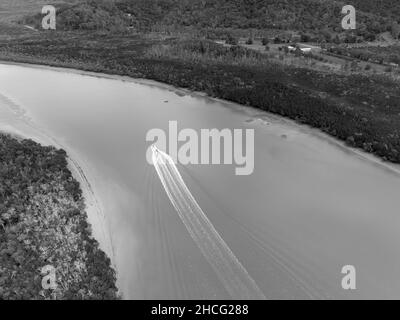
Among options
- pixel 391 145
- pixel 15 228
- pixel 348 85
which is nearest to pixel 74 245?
pixel 15 228

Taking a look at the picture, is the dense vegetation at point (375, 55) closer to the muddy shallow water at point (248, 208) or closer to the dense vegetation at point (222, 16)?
the dense vegetation at point (222, 16)

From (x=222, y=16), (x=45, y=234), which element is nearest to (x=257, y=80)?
(x=45, y=234)

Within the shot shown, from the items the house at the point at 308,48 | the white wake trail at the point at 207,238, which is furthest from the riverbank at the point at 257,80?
the white wake trail at the point at 207,238

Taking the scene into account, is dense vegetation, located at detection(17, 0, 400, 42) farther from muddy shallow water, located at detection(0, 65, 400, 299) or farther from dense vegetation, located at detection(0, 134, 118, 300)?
dense vegetation, located at detection(0, 134, 118, 300)

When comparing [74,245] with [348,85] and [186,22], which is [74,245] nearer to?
[348,85]

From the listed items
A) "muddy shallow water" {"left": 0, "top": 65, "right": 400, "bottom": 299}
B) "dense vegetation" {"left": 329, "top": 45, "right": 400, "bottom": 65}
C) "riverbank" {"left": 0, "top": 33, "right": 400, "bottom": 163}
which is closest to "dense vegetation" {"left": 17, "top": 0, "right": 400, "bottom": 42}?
"dense vegetation" {"left": 329, "top": 45, "right": 400, "bottom": 65}

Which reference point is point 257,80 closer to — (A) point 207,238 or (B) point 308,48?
(B) point 308,48
